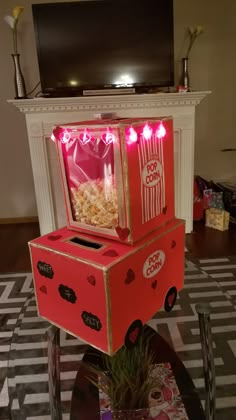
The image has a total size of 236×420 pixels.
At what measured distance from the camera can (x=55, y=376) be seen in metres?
0.89

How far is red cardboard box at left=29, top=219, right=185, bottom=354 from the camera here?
2.33 ft

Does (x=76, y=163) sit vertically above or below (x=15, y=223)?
above

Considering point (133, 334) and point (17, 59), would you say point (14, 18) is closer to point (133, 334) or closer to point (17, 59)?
point (17, 59)

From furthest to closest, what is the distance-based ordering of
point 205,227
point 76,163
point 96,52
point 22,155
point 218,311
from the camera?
point 22,155, point 205,227, point 96,52, point 218,311, point 76,163

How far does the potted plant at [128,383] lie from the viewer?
850 mm

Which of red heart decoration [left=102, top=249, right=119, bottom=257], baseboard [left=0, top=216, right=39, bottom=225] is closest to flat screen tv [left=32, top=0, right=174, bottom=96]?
baseboard [left=0, top=216, right=39, bottom=225]

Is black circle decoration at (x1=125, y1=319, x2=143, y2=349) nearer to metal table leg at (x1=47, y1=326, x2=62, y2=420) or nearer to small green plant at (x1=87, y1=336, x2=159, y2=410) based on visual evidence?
small green plant at (x1=87, y1=336, x2=159, y2=410)

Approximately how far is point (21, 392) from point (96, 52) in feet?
6.77

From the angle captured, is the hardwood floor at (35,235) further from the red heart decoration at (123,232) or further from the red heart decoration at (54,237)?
the red heart decoration at (123,232)

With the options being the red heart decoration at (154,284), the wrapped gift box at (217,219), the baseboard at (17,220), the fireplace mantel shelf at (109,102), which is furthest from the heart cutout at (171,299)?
the baseboard at (17,220)

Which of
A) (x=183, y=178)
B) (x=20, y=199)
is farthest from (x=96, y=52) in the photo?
(x=20, y=199)

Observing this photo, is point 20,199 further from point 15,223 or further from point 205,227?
point 205,227

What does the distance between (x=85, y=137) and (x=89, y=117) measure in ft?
5.10

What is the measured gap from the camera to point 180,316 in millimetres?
1188
